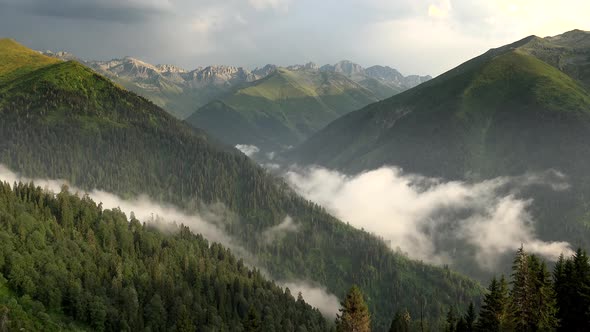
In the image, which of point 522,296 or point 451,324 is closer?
point 522,296

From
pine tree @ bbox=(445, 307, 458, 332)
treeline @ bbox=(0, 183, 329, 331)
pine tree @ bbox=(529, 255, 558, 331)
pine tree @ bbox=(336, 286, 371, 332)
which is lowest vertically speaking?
treeline @ bbox=(0, 183, 329, 331)

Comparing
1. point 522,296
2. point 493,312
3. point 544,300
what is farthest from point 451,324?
point 544,300

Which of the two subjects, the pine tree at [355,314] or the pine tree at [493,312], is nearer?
the pine tree at [355,314]

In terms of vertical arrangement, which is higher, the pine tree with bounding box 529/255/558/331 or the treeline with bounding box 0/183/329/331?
the pine tree with bounding box 529/255/558/331

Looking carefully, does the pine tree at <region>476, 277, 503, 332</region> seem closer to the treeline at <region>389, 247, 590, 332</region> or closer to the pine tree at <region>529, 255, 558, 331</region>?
the treeline at <region>389, 247, 590, 332</region>

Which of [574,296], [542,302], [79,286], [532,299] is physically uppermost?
[574,296]

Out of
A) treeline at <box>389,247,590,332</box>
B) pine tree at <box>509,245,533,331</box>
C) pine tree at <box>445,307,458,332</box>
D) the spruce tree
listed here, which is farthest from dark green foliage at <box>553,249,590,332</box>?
pine tree at <box>445,307,458,332</box>

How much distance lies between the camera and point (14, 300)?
124562 mm

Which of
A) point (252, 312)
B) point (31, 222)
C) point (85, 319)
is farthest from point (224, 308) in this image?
point (252, 312)

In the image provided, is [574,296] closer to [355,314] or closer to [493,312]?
Answer: [493,312]

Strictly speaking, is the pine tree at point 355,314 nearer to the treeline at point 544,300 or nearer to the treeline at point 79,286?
the treeline at point 544,300

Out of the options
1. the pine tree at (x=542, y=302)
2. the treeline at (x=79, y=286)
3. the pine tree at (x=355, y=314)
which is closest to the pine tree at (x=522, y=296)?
the pine tree at (x=542, y=302)

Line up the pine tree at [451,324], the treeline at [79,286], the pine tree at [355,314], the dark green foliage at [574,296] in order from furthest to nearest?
the treeline at [79,286] → the pine tree at [451,324] → the pine tree at [355,314] → the dark green foliage at [574,296]

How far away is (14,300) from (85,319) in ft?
78.4
